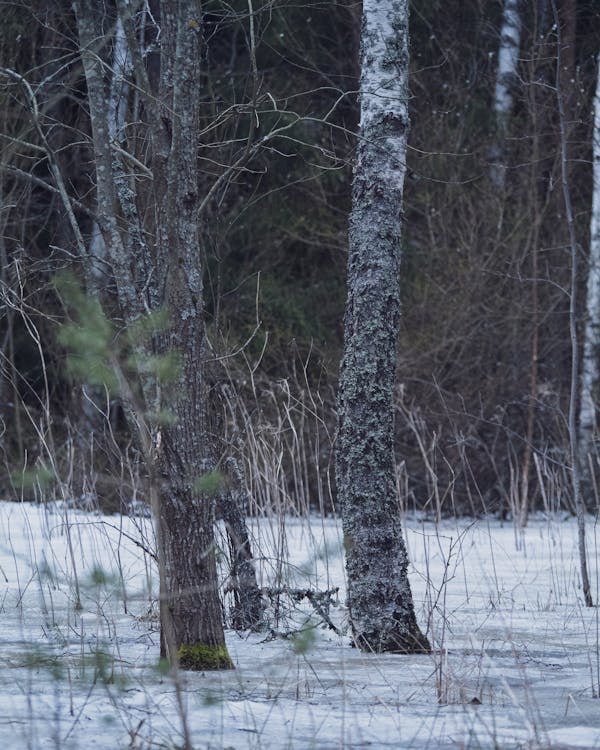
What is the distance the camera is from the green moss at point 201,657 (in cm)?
360

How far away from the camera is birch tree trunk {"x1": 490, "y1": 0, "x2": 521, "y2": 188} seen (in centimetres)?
1241

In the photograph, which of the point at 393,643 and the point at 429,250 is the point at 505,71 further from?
the point at 393,643

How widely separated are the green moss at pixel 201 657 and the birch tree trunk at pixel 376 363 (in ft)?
2.65

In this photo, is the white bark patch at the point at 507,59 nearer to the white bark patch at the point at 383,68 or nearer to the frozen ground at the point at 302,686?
the white bark patch at the point at 383,68

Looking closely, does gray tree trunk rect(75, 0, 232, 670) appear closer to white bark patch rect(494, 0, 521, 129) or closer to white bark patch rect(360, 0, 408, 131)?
white bark patch rect(360, 0, 408, 131)

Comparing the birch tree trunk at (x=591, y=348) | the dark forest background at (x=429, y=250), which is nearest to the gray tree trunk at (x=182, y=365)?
the dark forest background at (x=429, y=250)

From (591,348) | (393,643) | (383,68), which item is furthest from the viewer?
(591,348)

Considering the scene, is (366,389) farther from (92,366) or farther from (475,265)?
(475,265)

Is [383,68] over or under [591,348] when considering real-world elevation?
over

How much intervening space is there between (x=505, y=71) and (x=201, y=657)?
10.7 metres

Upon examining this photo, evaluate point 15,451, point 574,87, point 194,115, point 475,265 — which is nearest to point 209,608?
point 194,115

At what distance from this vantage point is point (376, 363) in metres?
4.33

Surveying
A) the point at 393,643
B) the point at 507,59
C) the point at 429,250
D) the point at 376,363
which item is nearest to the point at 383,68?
the point at 376,363

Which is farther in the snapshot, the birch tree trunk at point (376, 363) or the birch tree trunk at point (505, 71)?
the birch tree trunk at point (505, 71)
